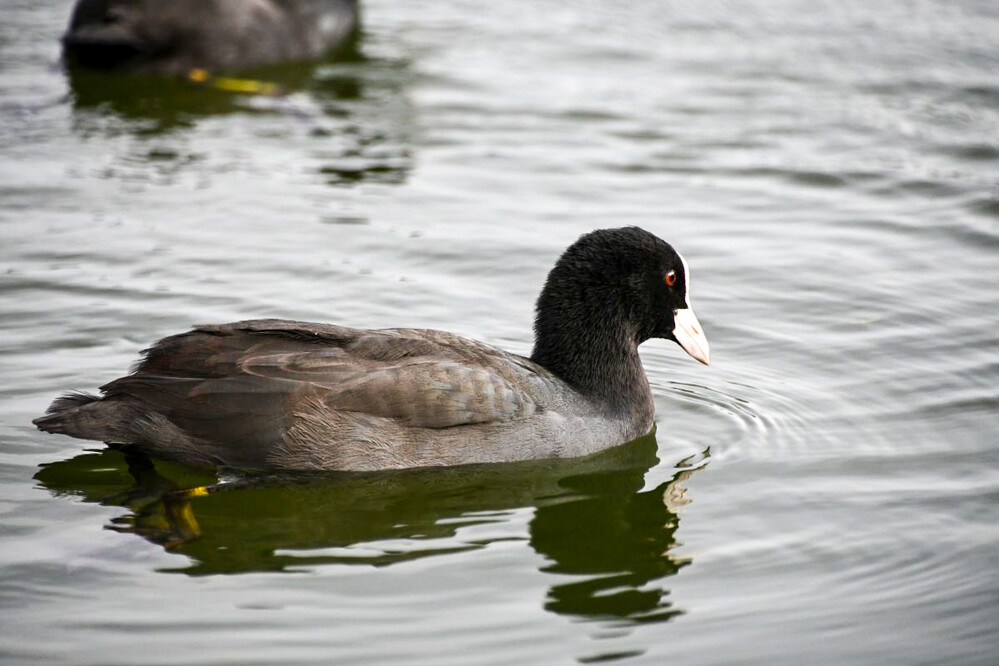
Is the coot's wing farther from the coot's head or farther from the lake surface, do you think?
the coot's head

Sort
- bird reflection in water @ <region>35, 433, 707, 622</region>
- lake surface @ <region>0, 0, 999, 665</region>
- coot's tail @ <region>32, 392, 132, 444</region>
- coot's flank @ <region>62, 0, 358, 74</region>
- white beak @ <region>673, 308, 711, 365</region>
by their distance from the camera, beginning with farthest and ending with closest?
coot's flank @ <region>62, 0, 358, 74</region> → white beak @ <region>673, 308, 711, 365</region> → coot's tail @ <region>32, 392, 132, 444</region> → bird reflection in water @ <region>35, 433, 707, 622</region> → lake surface @ <region>0, 0, 999, 665</region>

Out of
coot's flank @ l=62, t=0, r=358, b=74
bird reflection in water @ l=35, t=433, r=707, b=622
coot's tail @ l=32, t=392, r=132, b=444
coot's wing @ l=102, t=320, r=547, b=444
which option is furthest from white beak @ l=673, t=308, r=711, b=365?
coot's flank @ l=62, t=0, r=358, b=74

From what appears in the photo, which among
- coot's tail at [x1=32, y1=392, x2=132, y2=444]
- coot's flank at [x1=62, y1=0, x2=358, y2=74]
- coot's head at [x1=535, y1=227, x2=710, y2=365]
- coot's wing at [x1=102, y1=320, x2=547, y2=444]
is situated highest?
coot's flank at [x1=62, y1=0, x2=358, y2=74]

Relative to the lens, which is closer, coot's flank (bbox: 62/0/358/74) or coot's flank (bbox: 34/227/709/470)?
coot's flank (bbox: 34/227/709/470)

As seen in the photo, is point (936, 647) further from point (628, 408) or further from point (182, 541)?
point (182, 541)

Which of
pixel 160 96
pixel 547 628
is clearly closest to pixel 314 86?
pixel 160 96

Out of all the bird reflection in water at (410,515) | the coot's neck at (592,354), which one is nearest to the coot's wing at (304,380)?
the bird reflection in water at (410,515)

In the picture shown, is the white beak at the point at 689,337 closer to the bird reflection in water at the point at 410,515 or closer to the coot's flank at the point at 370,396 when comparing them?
the coot's flank at the point at 370,396

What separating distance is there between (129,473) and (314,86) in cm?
766

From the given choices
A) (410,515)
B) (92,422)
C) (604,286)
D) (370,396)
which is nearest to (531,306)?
(604,286)

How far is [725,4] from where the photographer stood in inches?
653

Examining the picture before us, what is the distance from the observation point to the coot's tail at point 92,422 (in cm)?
677

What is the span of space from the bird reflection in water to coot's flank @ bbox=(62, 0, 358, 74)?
702 cm

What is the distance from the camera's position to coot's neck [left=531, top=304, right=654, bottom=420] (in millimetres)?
7656
